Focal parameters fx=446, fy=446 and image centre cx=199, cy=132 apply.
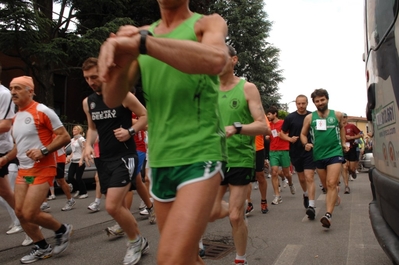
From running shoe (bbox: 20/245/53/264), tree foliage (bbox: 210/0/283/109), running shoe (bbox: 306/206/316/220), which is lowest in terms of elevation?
running shoe (bbox: 20/245/53/264)

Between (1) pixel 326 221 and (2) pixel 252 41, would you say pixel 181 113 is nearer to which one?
(1) pixel 326 221

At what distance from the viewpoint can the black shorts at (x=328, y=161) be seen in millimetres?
6480

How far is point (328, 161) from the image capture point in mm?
6566

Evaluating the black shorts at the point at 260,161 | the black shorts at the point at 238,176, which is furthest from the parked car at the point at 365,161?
the black shorts at the point at 238,176

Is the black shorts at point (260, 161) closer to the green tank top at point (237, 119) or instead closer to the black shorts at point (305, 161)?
the black shorts at point (305, 161)

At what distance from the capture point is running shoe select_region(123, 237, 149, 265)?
4488 millimetres

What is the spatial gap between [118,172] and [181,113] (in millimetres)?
2731

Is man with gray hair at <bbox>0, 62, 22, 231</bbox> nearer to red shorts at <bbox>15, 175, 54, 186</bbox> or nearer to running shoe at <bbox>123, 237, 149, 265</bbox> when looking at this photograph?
red shorts at <bbox>15, 175, 54, 186</bbox>

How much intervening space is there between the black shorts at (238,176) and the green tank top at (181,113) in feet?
6.66

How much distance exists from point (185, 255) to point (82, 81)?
24715 millimetres

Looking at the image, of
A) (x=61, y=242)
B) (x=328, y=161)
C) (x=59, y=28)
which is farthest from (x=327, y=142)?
(x=59, y=28)

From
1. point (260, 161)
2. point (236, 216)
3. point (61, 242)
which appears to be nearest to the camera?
point (236, 216)

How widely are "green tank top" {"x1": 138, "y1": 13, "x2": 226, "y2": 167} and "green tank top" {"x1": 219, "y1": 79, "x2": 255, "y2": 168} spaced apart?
6.95 ft

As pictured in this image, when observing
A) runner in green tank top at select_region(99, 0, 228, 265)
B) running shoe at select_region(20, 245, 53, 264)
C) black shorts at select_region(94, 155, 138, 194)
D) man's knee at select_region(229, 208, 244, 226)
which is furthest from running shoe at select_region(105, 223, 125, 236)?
runner in green tank top at select_region(99, 0, 228, 265)
